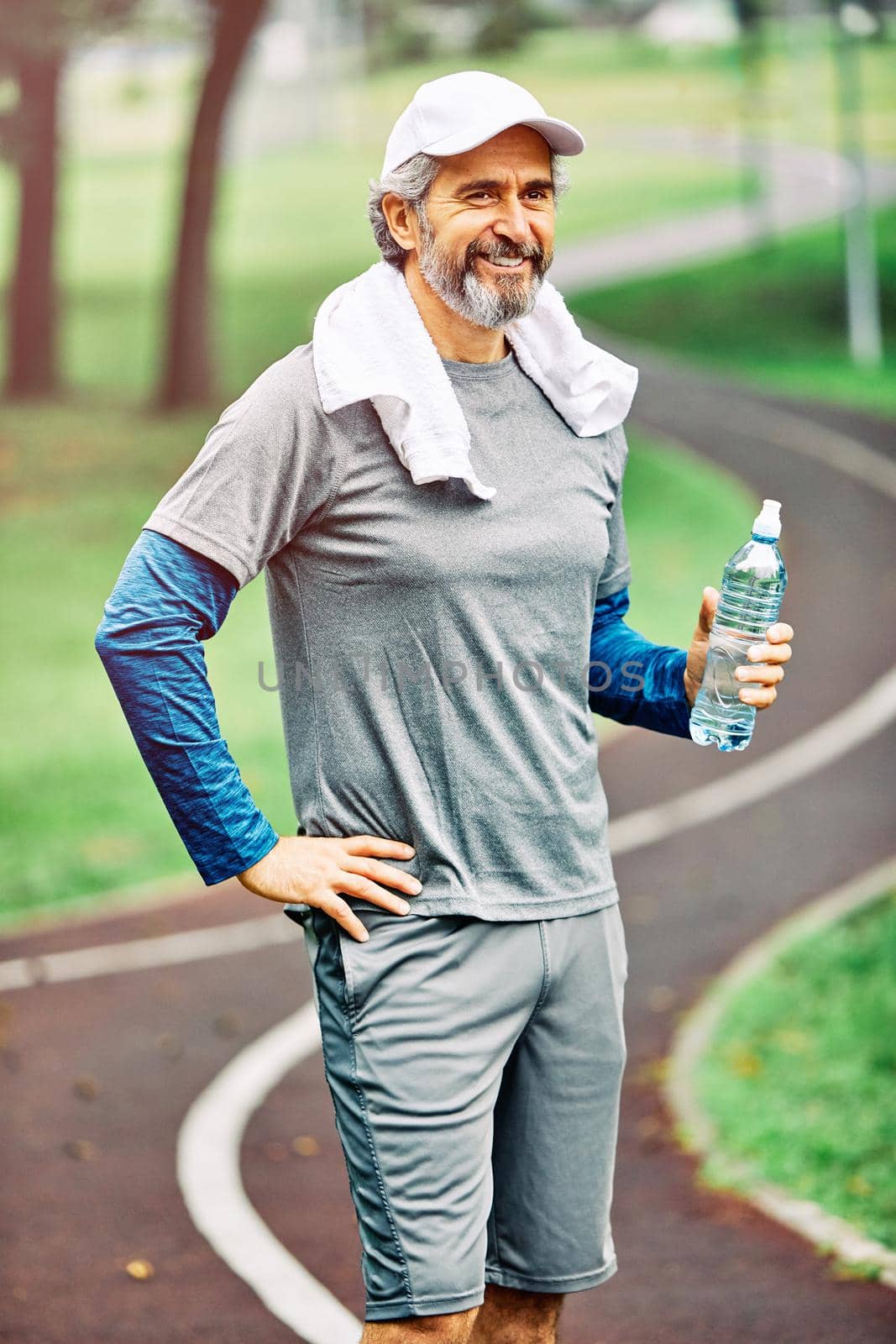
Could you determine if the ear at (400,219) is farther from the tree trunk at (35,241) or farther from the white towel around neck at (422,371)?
the tree trunk at (35,241)

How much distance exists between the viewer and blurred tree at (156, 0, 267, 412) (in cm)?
2002

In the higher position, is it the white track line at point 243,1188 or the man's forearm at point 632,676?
the man's forearm at point 632,676

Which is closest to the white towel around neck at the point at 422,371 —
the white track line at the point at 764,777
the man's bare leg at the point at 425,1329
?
the man's bare leg at the point at 425,1329

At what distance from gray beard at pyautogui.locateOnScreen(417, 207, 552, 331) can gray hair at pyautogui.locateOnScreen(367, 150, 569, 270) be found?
0.04 m

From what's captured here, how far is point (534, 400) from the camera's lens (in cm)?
341

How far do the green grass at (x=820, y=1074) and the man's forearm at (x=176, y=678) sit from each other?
3120 millimetres

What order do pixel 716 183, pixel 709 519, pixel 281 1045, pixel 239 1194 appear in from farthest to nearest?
pixel 716 183
pixel 709 519
pixel 281 1045
pixel 239 1194

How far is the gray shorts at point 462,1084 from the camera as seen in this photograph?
320cm

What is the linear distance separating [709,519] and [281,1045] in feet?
42.7

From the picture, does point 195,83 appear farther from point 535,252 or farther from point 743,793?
point 535,252

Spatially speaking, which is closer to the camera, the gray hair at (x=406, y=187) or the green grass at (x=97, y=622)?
the gray hair at (x=406, y=187)

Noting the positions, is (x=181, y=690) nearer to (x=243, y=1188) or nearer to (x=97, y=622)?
(x=243, y=1188)

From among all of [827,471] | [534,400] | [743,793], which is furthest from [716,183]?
[534,400]

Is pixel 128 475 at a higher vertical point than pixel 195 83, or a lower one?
lower
